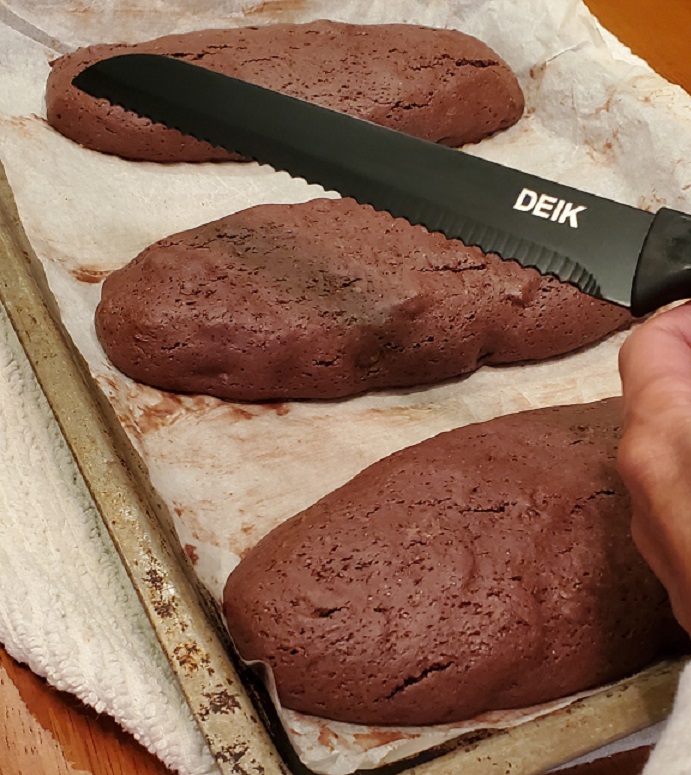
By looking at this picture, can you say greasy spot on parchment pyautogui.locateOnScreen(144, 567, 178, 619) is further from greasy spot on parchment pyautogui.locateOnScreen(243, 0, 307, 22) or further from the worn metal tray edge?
greasy spot on parchment pyautogui.locateOnScreen(243, 0, 307, 22)

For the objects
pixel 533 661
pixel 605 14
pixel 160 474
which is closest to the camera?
pixel 533 661

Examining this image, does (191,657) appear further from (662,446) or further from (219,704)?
(662,446)

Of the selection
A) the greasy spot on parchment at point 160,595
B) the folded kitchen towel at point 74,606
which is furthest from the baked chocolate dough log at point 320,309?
the greasy spot on parchment at point 160,595

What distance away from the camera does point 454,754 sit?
0.74 meters

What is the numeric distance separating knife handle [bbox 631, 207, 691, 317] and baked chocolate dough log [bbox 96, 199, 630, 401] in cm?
36

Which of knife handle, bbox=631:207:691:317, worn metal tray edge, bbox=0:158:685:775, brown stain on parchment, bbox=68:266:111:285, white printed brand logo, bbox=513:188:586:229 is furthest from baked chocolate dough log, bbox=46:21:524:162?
knife handle, bbox=631:207:691:317

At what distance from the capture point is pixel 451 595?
2.80ft

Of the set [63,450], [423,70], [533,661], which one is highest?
[423,70]

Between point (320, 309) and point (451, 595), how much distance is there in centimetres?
44

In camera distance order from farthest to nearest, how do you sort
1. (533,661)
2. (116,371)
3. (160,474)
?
(116,371), (160,474), (533,661)

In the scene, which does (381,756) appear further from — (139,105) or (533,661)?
(139,105)

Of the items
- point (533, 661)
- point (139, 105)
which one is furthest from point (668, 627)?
point (139, 105)

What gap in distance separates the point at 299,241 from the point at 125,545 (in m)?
0.51

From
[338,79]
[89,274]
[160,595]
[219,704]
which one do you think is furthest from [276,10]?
[219,704]
